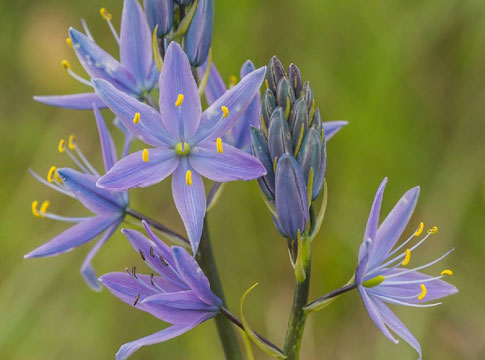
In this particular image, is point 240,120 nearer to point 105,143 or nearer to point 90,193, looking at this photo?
point 105,143

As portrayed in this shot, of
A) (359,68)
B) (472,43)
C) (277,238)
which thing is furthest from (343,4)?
(277,238)

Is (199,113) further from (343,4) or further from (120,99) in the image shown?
(343,4)

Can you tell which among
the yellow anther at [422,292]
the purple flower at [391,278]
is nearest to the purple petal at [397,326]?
the purple flower at [391,278]

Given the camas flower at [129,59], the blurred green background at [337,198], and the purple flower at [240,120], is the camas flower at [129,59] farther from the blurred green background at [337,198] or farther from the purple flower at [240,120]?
the blurred green background at [337,198]

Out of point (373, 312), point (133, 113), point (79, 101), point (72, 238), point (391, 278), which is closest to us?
point (373, 312)

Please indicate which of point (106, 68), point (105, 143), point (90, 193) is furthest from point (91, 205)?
point (106, 68)

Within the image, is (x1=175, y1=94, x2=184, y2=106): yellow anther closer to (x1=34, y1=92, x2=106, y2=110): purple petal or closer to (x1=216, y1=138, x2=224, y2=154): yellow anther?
(x1=216, y1=138, x2=224, y2=154): yellow anther
